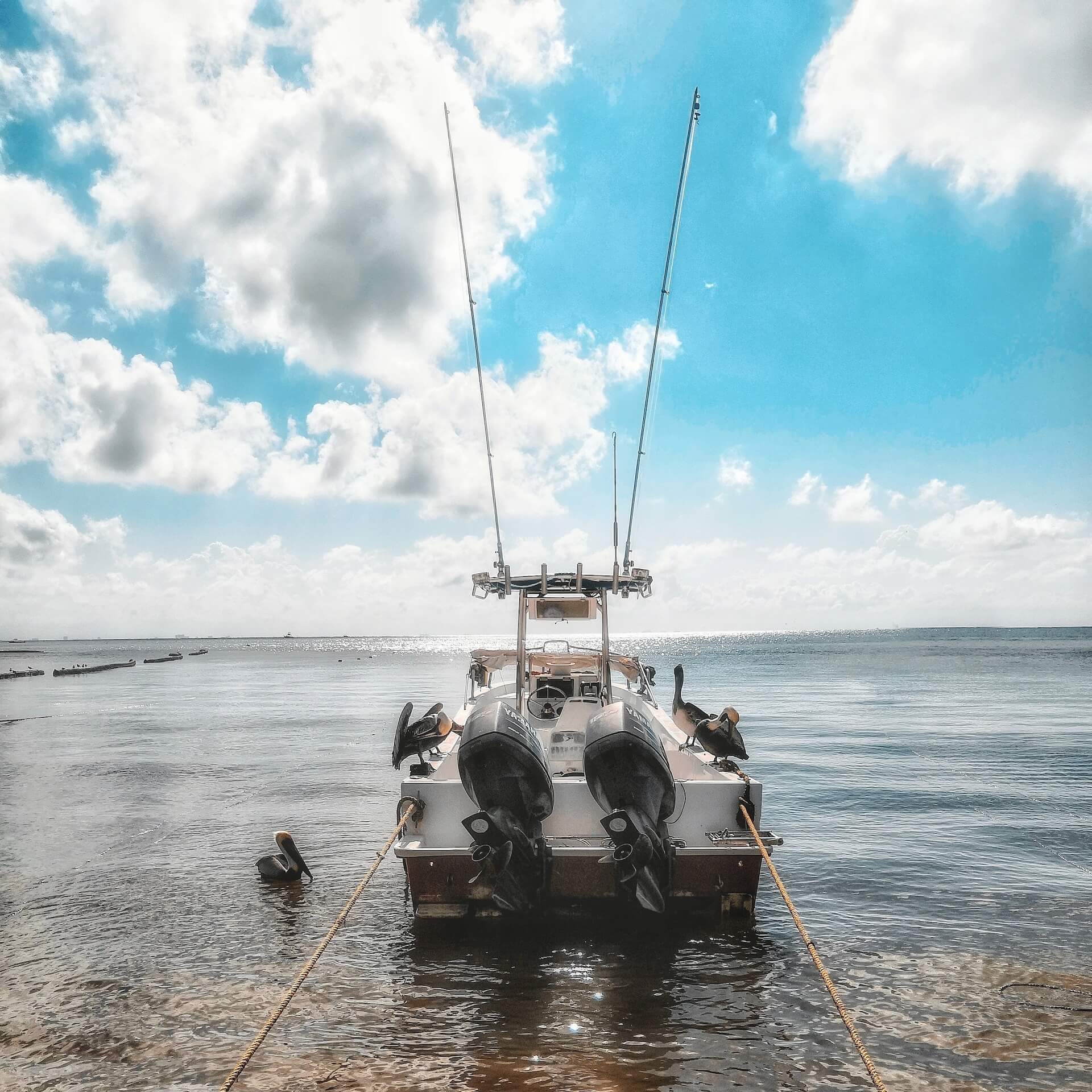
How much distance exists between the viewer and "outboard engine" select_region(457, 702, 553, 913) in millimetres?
8281

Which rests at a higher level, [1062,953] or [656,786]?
[656,786]

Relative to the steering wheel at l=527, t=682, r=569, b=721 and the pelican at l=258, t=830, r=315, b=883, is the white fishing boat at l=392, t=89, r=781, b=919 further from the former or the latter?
the pelican at l=258, t=830, r=315, b=883

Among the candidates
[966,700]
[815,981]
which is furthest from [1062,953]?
[966,700]

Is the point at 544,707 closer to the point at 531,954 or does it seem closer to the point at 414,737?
the point at 414,737

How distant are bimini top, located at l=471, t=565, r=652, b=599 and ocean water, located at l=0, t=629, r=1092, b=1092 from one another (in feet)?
15.1

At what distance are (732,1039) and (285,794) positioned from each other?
574 inches

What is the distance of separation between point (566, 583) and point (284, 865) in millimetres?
6375

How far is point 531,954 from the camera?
879 cm

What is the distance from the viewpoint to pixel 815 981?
8.32 metres

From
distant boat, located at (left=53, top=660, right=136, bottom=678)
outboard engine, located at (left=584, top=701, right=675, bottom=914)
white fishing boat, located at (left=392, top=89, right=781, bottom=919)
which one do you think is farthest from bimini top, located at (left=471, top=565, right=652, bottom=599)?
distant boat, located at (left=53, top=660, right=136, bottom=678)

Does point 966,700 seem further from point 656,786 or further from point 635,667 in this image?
point 656,786

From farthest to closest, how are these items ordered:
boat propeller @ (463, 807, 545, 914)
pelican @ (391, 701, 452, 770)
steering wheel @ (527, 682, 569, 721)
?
1. steering wheel @ (527, 682, 569, 721)
2. pelican @ (391, 701, 452, 770)
3. boat propeller @ (463, 807, 545, 914)

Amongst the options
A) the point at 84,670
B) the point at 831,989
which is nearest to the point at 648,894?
the point at 831,989

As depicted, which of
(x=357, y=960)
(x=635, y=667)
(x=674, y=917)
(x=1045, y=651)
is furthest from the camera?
(x=1045, y=651)
